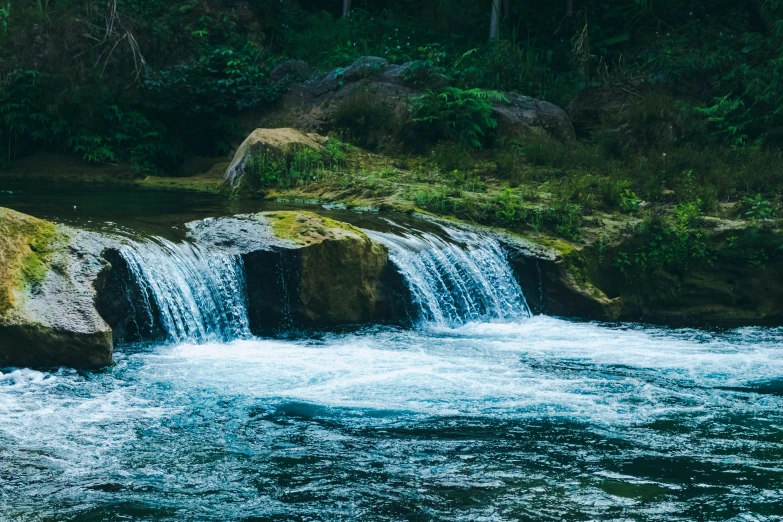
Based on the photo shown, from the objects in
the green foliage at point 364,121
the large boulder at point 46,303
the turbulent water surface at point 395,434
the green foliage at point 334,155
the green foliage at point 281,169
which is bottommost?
the turbulent water surface at point 395,434

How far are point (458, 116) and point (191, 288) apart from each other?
8.02m

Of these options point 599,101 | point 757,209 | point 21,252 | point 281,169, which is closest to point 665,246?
point 757,209

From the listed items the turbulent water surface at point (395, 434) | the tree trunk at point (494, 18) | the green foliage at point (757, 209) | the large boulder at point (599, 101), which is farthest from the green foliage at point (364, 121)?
the turbulent water surface at point (395, 434)

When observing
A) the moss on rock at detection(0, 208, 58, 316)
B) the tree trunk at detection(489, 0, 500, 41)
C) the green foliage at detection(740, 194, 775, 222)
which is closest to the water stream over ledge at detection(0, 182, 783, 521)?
the moss on rock at detection(0, 208, 58, 316)

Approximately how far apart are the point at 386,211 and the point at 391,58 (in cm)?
761

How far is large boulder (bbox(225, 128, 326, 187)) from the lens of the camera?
1445cm

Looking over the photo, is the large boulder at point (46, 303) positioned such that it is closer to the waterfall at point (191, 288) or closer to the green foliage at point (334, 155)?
the waterfall at point (191, 288)

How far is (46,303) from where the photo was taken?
8.08m

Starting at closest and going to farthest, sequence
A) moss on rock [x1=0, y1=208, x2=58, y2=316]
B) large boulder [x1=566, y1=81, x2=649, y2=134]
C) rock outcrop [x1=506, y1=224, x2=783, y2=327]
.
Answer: moss on rock [x1=0, y1=208, x2=58, y2=316], rock outcrop [x1=506, y1=224, x2=783, y2=327], large boulder [x1=566, y1=81, x2=649, y2=134]

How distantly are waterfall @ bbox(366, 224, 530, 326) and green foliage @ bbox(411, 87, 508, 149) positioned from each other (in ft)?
16.3

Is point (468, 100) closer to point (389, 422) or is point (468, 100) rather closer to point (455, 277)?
point (455, 277)

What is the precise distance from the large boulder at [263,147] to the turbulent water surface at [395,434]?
550cm

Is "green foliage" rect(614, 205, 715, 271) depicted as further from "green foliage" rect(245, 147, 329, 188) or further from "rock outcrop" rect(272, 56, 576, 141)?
"green foliage" rect(245, 147, 329, 188)

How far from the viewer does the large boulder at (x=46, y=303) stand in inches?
308
